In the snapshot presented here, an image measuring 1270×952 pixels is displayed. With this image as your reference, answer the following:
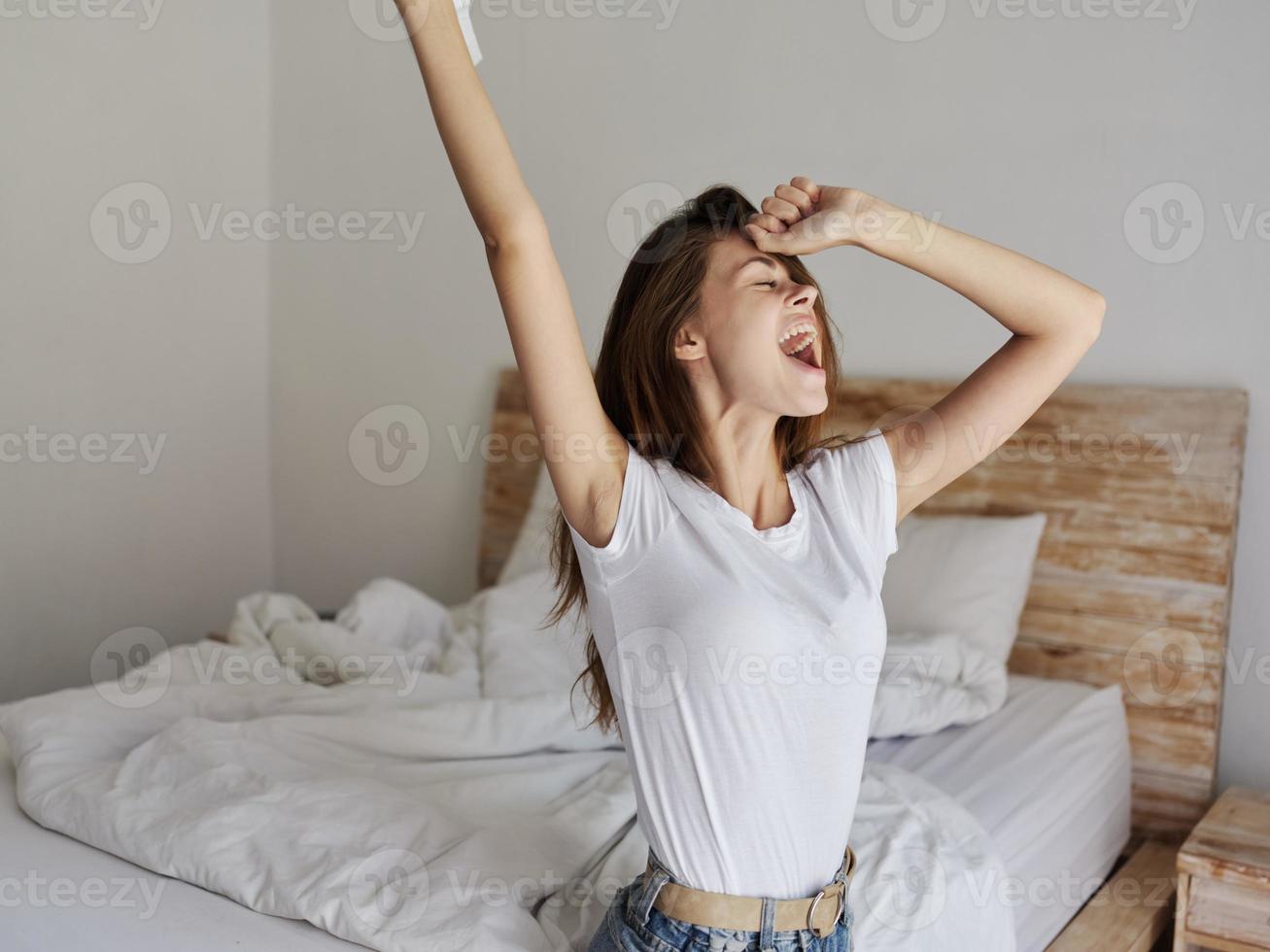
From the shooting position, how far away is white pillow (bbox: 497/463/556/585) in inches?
114

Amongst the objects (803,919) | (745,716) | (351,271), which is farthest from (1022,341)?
(351,271)

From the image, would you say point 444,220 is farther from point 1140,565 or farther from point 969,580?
point 1140,565

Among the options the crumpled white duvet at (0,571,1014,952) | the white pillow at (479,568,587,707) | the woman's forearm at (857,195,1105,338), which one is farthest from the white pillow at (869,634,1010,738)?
the woman's forearm at (857,195,1105,338)

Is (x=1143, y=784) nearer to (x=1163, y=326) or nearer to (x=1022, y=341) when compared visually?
(x=1163, y=326)

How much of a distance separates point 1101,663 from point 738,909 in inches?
60.2

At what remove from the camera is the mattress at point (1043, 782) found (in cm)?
183

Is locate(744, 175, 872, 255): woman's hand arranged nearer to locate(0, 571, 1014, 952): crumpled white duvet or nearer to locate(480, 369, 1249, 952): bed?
locate(0, 571, 1014, 952): crumpled white duvet

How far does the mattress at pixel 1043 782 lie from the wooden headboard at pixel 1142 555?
0.07 metres

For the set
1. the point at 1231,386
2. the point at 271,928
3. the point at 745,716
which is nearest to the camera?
the point at 745,716

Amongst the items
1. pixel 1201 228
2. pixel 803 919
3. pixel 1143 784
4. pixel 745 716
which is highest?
pixel 1201 228

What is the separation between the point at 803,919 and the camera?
1.13 meters

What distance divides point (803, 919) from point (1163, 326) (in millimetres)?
1680

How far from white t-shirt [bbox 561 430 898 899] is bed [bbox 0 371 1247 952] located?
0.78 metres

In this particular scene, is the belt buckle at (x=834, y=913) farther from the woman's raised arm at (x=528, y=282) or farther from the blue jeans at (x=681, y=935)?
the woman's raised arm at (x=528, y=282)
